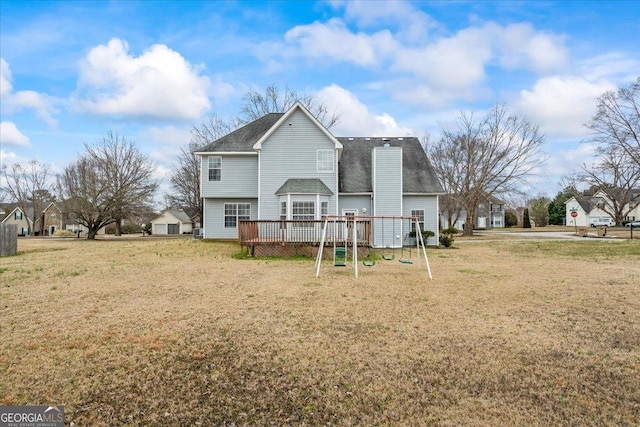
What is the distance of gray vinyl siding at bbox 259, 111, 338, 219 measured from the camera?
22188 mm

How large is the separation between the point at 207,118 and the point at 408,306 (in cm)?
3821

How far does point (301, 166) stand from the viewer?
2228 centimetres

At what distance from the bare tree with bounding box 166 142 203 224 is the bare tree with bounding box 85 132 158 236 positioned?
5333 millimetres

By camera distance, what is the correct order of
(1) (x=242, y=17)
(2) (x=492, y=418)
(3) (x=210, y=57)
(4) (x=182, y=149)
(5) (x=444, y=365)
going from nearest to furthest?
(2) (x=492, y=418) → (5) (x=444, y=365) → (1) (x=242, y=17) → (3) (x=210, y=57) → (4) (x=182, y=149)

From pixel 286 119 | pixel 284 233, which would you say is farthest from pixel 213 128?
pixel 284 233

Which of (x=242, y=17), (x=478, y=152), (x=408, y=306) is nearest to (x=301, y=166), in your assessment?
(x=242, y=17)

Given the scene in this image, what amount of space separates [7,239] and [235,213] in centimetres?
1167

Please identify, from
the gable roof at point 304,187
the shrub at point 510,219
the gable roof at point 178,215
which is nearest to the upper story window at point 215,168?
the gable roof at point 304,187

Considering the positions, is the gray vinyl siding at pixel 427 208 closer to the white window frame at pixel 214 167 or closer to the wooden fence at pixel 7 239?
the white window frame at pixel 214 167

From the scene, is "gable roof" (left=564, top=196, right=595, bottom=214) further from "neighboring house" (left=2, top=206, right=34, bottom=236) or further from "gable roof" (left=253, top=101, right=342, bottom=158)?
"neighboring house" (left=2, top=206, right=34, bottom=236)

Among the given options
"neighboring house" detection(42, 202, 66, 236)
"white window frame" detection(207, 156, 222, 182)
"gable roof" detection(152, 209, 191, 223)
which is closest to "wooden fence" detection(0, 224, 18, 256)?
"white window frame" detection(207, 156, 222, 182)

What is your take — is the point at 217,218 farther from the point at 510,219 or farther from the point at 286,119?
the point at 510,219

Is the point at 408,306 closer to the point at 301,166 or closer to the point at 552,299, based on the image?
the point at 552,299

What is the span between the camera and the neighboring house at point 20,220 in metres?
62.1
